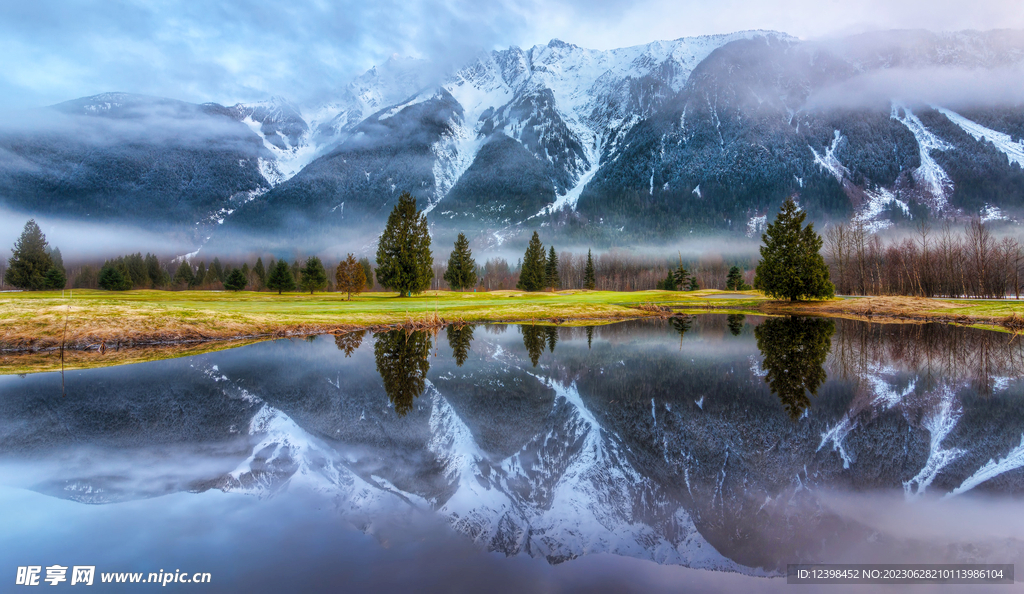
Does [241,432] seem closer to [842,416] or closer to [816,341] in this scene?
[842,416]

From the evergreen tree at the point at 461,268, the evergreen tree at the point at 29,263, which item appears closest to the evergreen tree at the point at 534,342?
the evergreen tree at the point at 461,268

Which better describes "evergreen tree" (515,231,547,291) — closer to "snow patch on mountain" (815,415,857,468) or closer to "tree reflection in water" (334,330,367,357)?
"tree reflection in water" (334,330,367,357)

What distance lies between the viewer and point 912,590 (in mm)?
4395

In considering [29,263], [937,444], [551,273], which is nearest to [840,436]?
[937,444]

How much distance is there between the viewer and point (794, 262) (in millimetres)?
48562

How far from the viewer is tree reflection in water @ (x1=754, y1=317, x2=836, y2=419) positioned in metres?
11.7

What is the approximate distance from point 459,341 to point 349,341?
640 centimetres

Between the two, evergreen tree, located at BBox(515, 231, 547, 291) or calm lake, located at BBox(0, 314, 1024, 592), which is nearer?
calm lake, located at BBox(0, 314, 1024, 592)

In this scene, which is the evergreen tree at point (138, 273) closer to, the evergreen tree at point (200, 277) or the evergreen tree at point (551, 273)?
the evergreen tree at point (200, 277)

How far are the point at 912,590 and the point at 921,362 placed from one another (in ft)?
57.6

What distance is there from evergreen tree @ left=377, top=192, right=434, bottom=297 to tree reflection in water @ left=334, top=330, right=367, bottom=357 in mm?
27422

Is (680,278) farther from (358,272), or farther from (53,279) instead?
(53,279)

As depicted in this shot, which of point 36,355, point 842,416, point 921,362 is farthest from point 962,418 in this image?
point 36,355

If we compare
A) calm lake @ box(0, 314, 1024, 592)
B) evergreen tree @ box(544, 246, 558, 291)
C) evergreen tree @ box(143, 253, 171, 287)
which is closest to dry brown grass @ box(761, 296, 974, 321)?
calm lake @ box(0, 314, 1024, 592)
